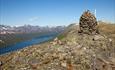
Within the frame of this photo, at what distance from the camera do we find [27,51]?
1032 inches

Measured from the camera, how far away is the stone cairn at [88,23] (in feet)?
111

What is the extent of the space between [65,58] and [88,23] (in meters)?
13.5

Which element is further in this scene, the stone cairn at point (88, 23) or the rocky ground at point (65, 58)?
the stone cairn at point (88, 23)

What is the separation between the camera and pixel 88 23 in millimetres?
34125

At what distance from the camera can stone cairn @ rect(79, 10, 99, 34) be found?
3394cm

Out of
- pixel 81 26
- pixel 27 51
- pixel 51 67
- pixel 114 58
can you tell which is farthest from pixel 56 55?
pixel 81 26

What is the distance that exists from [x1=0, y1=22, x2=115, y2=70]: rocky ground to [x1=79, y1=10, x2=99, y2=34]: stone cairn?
538 centimetres

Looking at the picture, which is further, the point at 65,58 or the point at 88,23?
the point at 88,23

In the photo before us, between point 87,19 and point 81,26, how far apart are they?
1.92 m

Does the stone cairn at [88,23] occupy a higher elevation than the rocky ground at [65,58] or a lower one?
higher

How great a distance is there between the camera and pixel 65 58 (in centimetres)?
2308

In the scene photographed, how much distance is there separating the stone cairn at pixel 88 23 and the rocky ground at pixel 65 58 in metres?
5.38

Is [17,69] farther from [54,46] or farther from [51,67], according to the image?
[54,46]

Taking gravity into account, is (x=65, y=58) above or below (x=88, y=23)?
below
